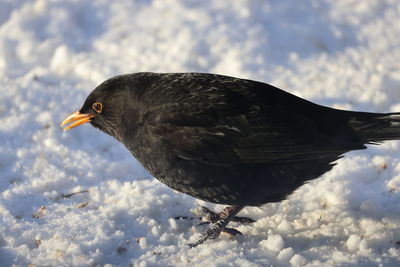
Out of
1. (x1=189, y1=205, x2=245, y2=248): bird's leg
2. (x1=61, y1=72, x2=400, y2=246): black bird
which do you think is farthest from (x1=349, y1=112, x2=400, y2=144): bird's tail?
(x1=189, y1=205, x2=245, y2=248): bird's leg

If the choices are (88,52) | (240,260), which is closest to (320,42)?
(88,52)

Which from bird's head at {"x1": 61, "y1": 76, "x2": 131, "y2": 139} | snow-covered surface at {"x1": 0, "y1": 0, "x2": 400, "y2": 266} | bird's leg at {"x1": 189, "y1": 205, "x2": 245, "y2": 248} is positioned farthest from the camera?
bird's head at {"x1": 61, "y1": 76, "x2": 131, "y2": 139}

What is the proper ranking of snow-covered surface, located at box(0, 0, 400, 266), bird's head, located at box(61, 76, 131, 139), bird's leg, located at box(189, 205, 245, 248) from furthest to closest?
bird's head, located at box(61, 76, 131, 139), bird's leg, located at box(189, 205, 245, 248), snow-covered surface, located at box(0, 0, 400, 266)

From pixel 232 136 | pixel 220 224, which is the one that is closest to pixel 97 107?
pixel 232 136

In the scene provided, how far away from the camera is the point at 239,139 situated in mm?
4891

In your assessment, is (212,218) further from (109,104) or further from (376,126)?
(376,126)

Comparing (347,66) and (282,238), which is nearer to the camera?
(282,238)

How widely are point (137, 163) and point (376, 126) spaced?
2.50 meters

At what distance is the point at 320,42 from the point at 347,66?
27.3 inches

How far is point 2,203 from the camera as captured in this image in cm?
545

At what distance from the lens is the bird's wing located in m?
4.86

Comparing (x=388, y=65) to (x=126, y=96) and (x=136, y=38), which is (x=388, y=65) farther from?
(x=126, y=96)

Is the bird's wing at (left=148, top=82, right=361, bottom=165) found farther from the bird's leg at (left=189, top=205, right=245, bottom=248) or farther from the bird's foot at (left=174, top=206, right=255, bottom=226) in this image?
the bird's foot at (left=174, top=206, right=255, bottom=226)

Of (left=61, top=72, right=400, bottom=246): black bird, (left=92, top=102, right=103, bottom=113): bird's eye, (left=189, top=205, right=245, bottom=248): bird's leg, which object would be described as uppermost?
(left=92, top=102, right=103, bottom=113): bird's eye
